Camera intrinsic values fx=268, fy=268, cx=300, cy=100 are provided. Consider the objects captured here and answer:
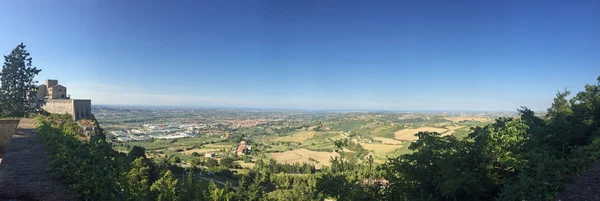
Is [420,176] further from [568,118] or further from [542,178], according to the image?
[568,118]

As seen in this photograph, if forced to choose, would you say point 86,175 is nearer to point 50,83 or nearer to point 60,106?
point 60,106

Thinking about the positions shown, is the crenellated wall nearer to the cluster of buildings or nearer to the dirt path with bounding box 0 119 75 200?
the dirt path with bounding box 0 119 75 200

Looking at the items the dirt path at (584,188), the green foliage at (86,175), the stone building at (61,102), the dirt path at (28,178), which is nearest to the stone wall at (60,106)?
the stone building at (61,102)

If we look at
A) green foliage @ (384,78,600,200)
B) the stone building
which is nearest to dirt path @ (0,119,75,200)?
green foliage @ (384,78,600,200)

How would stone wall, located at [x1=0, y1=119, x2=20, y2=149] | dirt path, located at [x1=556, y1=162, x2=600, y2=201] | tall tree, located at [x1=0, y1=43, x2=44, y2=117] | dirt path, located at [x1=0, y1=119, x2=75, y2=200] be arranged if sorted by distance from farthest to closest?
tall tree, located at [x1=0, y1=43, x2=44, y2=117] → stone wall, located at [x1=0, y1=119, x2=20, y2=149] → dirt path, located at [x1=556, y1=162, x2=600, y2=201] → dirt path, located at [x1=0, y1=119, x2=75, y2=200]

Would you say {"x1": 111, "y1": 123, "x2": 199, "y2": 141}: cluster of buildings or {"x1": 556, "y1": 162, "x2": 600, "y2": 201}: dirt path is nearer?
{"x1": 556, "y1": 162, "x2": 600, "y2": 201}: dirt path

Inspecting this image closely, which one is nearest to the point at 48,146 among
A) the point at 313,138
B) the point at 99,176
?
the point at 99,176

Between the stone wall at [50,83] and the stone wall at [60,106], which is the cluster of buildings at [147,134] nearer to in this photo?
the stone wall at [50,83]
